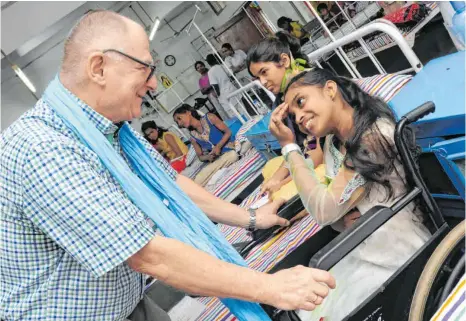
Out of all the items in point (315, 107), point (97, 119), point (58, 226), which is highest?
point (97, 119)

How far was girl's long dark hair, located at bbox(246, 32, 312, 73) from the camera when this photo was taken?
2664 millimetres

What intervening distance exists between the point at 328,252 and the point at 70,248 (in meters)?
0.71

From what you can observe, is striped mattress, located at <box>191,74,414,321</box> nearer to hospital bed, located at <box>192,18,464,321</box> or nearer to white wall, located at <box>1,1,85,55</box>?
hospital bed, located at <box>192,18,464,321</box>

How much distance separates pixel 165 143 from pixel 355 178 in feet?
18.3

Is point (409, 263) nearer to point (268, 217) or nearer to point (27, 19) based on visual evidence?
point (268, 217)

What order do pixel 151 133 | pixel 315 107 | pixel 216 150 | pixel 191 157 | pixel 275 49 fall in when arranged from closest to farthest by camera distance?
1. pixel 315 107
2. pixel 275 49
3. pixel 216 150
4. pixel 191 157
5. pixel 151 133

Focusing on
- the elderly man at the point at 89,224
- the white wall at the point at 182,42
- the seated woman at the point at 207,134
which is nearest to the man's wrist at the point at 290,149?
the elderly man at the point at 89,224

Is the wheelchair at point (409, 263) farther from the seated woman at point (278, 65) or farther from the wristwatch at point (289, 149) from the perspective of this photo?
the seated woman at point (278, 65)

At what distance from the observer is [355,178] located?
1455mm

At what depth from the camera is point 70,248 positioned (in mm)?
989

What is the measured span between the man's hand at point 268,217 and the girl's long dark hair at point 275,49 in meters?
1.13

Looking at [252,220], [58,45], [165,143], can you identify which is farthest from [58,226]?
[58,45]

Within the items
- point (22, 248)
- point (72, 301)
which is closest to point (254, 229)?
Answer: point (72, 301)

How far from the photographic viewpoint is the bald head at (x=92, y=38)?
1166 mm
